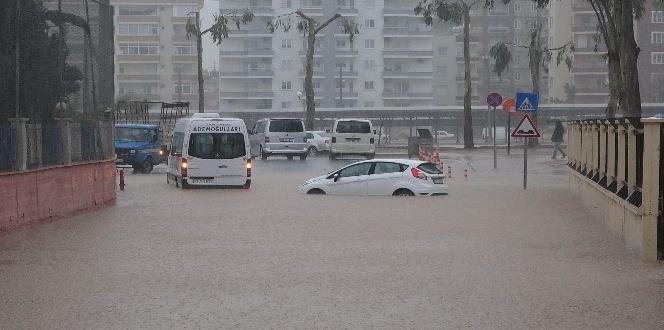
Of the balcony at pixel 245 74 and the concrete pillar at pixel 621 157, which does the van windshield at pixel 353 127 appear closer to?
the concrete pillar at pixel 621 157

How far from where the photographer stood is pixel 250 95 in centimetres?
15425

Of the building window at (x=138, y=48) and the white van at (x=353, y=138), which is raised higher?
the building window at (x=138, y=48)

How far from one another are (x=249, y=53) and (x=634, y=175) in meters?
137

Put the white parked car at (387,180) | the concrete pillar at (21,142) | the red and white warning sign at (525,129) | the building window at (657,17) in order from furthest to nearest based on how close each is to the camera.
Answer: the building window at (657,17) < the red and white warning sign at (525,129) < the white parked car at (387,180) < the concrete pillar at (21,142)

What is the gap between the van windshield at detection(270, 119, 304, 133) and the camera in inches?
2181

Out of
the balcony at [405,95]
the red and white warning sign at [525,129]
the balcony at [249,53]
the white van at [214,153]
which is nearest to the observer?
the red and white warning sign at [525,129]

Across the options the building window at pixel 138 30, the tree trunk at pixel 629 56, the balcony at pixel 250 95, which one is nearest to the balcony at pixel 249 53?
the balcony at pixel 250 95

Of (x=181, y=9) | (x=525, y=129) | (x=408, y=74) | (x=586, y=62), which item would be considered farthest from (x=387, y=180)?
(x=181, y=9)

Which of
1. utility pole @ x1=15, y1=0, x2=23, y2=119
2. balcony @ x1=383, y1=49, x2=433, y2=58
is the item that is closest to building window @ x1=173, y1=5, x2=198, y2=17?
balcony @ x1=383, y1=49, x2=433, y2=58

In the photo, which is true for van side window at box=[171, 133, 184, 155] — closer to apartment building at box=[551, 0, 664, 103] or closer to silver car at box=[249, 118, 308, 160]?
silver car at box=[249, 118, 308, 160]

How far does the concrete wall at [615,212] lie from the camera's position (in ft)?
55.0

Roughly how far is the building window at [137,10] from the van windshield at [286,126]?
104 meters

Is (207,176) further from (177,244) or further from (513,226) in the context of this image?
(177,244)

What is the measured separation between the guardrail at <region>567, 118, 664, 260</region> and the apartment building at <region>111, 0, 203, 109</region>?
13454cm
